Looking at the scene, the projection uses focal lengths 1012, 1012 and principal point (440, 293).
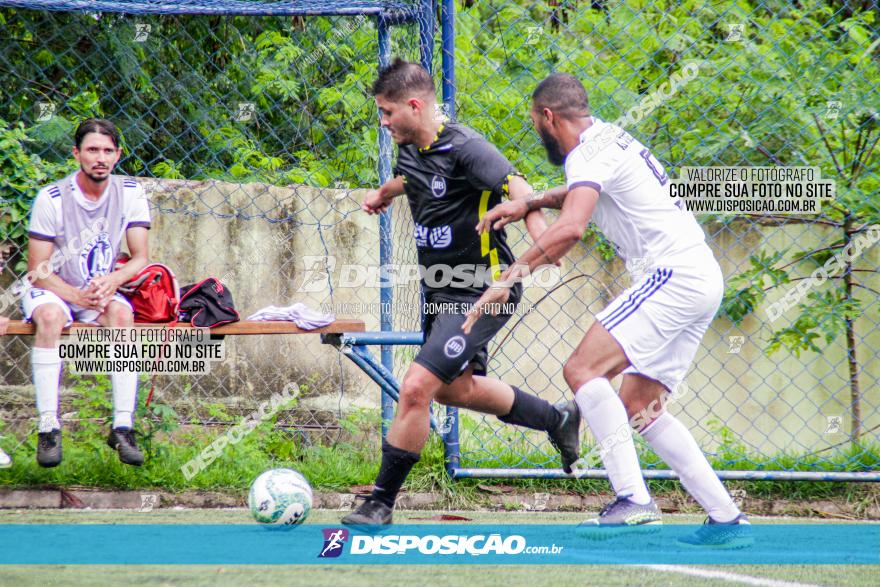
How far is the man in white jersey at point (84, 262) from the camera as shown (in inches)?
199

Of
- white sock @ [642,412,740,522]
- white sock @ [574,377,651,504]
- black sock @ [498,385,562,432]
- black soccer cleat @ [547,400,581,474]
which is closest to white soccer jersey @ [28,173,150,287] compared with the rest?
black sock @ [498,385,562,432]

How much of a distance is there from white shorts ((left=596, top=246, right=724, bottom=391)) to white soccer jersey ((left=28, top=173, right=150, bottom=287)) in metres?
2.81

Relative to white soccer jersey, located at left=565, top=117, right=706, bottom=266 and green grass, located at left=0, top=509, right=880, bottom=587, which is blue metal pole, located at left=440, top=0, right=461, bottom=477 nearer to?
white soccer jersey, located at left=565, top=117, right=706, bottom=266

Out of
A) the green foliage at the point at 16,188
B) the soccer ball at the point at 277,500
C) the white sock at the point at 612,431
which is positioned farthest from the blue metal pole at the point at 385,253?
the green foliage at the point at 16,188

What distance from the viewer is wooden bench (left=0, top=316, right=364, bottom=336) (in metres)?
5.00

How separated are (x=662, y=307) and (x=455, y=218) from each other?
0.99 metres

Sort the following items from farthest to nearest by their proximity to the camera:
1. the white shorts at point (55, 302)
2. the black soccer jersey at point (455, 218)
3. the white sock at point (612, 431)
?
the white shorts at point (55, 302)
the black soccer jersey at point (455, 218)
the white sock at point (612, 431)

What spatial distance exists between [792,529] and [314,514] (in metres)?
2.27

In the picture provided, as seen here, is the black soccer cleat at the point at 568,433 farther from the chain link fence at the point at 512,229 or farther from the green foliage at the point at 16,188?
the green foliage at the point at 16,188

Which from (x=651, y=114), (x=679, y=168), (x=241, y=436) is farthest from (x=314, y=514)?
(x=651, y=114)

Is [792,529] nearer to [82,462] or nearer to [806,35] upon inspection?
[82,462]

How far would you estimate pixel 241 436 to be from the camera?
5.68m

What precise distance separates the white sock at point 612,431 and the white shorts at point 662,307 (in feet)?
0.60

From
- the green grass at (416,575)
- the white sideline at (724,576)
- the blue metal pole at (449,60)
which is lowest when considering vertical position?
the white sideline at (724,576)
